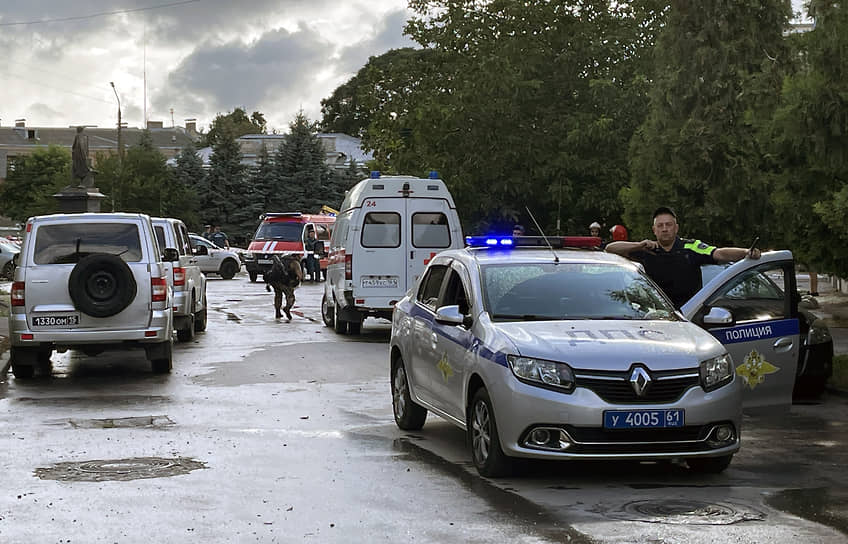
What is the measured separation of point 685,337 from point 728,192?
74.5 feet

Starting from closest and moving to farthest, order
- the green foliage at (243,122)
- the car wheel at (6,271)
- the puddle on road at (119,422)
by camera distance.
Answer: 1. the puddle on road at (119,422)
2. the car wheel at (6,271)
3. the green foliage at (243,122)

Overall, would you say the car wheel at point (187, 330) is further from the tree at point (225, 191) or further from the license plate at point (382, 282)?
the tree at point (225, 191)

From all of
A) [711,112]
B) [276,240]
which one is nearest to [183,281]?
[711,112]

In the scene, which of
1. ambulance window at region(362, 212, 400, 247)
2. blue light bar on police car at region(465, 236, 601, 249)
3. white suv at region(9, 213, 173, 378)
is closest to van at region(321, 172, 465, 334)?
ambulance window at region(362, 212, 400, 247)

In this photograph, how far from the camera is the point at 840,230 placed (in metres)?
17.6

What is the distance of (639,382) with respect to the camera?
8453 millimetres

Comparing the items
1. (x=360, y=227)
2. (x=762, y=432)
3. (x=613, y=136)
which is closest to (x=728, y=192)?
(x=613, y=136)

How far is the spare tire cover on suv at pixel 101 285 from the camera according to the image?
15.4 meters

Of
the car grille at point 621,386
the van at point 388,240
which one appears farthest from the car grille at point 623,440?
the van at point 388,240

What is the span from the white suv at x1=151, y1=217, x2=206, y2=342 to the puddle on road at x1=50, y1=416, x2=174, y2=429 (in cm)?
677

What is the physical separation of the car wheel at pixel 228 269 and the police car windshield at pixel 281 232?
7.75ft

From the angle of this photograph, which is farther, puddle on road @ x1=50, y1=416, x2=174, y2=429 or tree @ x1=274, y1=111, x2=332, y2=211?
tree @ x1=274, y1=111, x2=332, y2=211

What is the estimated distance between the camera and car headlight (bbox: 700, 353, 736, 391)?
868cm

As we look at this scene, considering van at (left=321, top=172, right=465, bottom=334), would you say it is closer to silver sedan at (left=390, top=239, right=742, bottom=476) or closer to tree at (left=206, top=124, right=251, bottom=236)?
silver sedan at (left=390, top=239, right=742, bottom=476)
